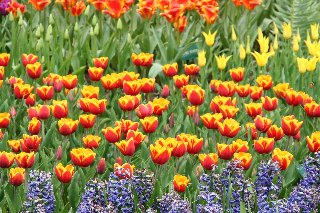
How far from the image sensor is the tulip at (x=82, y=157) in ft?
11.9

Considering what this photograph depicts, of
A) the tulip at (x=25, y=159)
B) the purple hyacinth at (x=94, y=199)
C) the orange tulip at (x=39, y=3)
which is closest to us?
the purple hyacinth at (x=94, y=199)

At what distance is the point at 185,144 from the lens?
372 cm

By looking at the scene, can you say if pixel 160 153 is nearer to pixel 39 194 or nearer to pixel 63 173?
pixel 63 173

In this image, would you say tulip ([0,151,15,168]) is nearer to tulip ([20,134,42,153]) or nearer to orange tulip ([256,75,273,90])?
tulip ([20,134,42,153])

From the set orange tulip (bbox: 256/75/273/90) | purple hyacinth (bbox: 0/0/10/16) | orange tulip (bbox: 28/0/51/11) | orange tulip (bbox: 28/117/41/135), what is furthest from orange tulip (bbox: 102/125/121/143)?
purple hyacinth (bbox: 0/0/10/16)

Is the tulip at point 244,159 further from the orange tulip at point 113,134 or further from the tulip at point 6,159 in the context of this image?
the tulip at point 6,159

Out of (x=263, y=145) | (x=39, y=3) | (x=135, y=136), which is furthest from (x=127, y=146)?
(x=39, y=3)

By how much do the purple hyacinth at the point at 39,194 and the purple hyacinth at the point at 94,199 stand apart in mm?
141

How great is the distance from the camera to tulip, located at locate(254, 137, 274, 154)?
12.4ft

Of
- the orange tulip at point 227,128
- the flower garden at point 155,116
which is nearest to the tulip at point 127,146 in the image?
the flower garden at point 155,116

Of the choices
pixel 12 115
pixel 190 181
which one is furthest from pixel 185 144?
pixel 12 115

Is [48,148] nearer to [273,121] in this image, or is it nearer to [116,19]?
[273,121]

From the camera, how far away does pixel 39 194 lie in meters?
3.31

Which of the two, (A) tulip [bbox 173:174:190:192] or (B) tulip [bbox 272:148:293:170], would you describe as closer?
(A) tulip [bbox 173:174:190:192]
